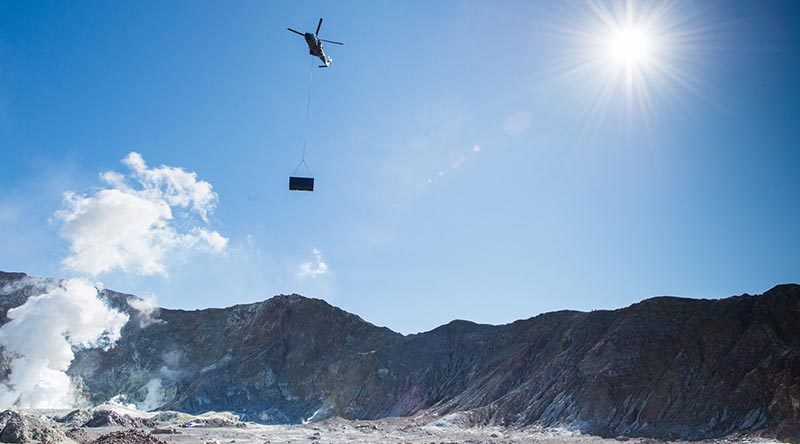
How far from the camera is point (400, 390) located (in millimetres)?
77250

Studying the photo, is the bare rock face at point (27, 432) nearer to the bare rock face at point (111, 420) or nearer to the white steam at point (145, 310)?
the bare rock face at point (111, 420)

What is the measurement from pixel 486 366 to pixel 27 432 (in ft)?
196

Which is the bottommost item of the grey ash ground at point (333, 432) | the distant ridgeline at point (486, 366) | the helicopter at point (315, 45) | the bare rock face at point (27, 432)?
the grey ash ground at point (333, 432)

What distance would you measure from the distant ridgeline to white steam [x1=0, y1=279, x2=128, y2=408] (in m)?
3.58

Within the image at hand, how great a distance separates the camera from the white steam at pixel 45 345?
7294 cm

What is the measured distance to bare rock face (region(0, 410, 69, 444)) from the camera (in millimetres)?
21719

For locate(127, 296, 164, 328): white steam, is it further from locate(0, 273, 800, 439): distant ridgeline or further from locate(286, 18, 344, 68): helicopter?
locate(286, 18, 344, 68): helicopter

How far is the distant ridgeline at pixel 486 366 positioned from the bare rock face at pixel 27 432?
41.7m

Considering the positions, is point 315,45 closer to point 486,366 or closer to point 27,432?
point 27,432

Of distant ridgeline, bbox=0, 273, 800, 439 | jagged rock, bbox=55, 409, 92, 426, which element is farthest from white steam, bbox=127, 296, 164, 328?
jagged rock, bbox=55, 409, 92, 426

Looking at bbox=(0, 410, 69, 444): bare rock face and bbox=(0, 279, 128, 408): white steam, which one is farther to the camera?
bbox=(0, 279, 128, 408): white steam

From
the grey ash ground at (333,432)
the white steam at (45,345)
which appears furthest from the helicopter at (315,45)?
the white steam at (45,345)

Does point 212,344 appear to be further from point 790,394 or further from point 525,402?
point 790,394

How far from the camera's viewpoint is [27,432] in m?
22.0
